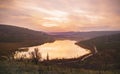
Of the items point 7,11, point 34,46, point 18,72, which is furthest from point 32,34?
point 18,72

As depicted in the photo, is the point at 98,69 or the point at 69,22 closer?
the point at 98,69

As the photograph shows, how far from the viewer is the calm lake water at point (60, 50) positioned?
19.8 feet

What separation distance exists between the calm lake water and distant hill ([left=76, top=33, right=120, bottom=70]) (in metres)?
0.26

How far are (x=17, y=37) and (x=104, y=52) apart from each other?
102 inches

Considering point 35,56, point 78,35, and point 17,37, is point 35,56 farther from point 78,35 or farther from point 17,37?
point 78,35

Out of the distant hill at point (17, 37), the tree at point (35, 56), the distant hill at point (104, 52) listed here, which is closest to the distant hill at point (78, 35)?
the distant hill at point (104, 52)

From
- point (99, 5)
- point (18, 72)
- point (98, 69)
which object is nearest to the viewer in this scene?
point (18, 72)

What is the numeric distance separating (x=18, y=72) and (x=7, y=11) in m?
1.94

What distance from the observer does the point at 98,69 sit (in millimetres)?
5555

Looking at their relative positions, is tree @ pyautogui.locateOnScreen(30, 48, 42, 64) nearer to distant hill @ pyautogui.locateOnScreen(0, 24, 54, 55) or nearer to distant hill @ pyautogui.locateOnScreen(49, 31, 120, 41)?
distant hill @ pyautogui.locateOnScreen(0, 24, 54, 55)

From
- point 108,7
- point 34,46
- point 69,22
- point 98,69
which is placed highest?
point 108,7

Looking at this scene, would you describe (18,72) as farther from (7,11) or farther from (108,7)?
(108,7)

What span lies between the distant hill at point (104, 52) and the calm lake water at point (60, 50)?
255 millimetres

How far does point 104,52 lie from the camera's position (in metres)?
5.85
